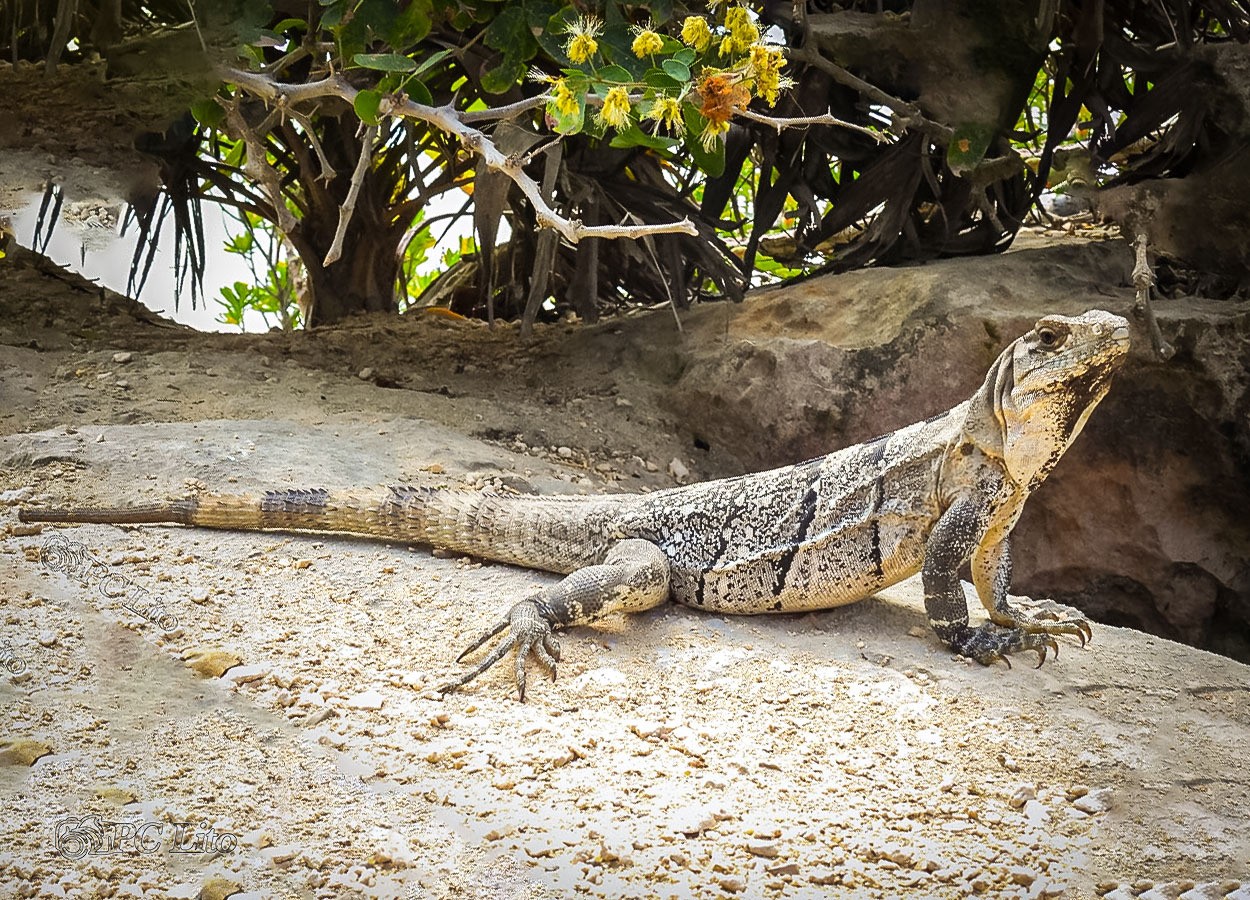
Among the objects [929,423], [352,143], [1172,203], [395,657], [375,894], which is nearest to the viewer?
[375,894]

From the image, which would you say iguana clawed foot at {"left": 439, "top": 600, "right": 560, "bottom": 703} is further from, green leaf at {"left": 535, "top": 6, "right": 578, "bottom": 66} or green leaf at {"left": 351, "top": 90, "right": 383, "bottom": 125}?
green leaf at {"left": 535, "top": 6, "right": 578, "bottom": 66}

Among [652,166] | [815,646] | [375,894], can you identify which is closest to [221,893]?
[375,894]

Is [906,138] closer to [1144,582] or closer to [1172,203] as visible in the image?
[1172,203]

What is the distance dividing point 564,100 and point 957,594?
200 cm

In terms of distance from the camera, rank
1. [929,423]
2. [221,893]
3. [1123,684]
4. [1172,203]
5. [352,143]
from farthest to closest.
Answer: [352,143], [1172,203], [929,423], [1123,684], [221,893]

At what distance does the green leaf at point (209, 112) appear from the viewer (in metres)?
3.63

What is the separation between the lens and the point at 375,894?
2.12 metres

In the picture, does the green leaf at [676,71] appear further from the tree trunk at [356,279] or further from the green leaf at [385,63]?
the tree trunk at [356,279]

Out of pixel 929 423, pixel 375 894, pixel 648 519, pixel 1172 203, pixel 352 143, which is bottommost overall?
pixel 375 894

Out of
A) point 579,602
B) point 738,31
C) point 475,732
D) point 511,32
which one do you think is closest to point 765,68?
point 738,31

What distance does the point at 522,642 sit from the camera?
11.3 feet

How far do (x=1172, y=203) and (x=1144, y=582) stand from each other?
1.84m

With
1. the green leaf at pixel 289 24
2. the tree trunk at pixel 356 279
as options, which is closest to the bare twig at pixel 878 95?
the green leaf at pixel 289 24

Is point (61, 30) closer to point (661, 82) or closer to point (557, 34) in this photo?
point (557, 34)
